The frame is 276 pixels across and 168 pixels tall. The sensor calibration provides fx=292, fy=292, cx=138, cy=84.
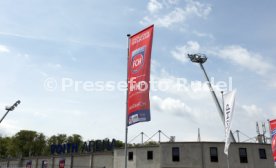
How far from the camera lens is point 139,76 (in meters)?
18.9

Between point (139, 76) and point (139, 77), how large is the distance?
0.24ft

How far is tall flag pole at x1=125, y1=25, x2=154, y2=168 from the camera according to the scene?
18.0 m

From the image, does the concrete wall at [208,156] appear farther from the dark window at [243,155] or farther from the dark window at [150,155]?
the dark window at [150,155]

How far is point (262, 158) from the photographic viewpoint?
39188mm

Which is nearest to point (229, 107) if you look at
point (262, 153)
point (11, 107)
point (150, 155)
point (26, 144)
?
point (262, 153)

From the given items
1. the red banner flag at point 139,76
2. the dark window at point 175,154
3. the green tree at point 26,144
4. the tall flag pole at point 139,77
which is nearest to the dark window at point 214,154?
the dark window at point 175,154

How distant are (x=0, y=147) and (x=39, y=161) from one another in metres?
51.7

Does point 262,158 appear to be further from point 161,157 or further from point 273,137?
point 273,137

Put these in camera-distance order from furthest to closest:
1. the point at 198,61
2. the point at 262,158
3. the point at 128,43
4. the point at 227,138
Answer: the point at 198,61 < the point at 262,158 < the point at 227,138 < the point at 128,43

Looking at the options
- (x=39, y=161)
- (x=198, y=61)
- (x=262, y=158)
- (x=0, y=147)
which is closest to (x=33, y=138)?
(x=0, y=147)

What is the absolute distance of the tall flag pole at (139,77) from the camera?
707 inches

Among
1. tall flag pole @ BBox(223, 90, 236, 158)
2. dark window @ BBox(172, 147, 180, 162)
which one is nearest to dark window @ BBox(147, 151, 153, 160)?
dark window @ BBox(172, 147, 180, 162)

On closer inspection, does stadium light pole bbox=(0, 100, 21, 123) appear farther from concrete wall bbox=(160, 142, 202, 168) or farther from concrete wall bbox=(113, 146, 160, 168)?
concrete wall bbox=(160, 142, 202, 168)

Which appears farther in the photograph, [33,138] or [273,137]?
[33,138]
